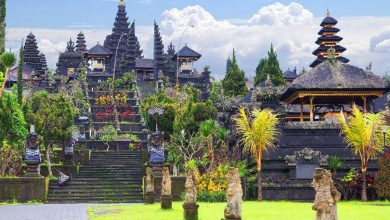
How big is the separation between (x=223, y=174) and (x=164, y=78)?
46.3 meters

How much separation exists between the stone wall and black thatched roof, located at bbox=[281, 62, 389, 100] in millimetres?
13496

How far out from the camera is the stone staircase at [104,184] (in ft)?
109

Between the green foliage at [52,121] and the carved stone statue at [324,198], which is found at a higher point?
the green foliage at [52,121]

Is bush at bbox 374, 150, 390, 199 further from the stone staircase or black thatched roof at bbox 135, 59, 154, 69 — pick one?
black thatched roof at bbox 135, 59, 154, 69

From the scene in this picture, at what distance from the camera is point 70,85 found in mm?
72500

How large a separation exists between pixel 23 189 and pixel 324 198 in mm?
21692

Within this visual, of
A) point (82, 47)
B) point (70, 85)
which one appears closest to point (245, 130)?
point (70, 85)

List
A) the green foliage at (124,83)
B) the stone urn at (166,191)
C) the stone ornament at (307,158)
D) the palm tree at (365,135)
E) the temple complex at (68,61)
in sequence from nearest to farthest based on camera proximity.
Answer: the stone urn at (166,191) < the palm tree at (365,135) < the stone ornament at (307,158) < the green foliage at (124,83) < the temple complex at (68,61)

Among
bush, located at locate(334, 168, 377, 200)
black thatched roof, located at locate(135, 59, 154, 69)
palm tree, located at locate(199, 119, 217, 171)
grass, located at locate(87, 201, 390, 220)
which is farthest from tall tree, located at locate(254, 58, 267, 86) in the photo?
grass, located at locate(87, 201, 390, 220)

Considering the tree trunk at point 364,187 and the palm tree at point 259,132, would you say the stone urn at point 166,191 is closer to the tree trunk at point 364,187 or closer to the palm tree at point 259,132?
the palm tree at point 259,132

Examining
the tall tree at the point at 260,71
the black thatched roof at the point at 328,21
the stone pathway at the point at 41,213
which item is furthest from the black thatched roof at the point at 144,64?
the stone pathway at the point at 41,213

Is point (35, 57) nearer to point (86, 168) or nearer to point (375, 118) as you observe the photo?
point (86, 168)

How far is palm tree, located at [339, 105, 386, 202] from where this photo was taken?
104 ft

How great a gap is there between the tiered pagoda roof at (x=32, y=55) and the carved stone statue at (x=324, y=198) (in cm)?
8876
